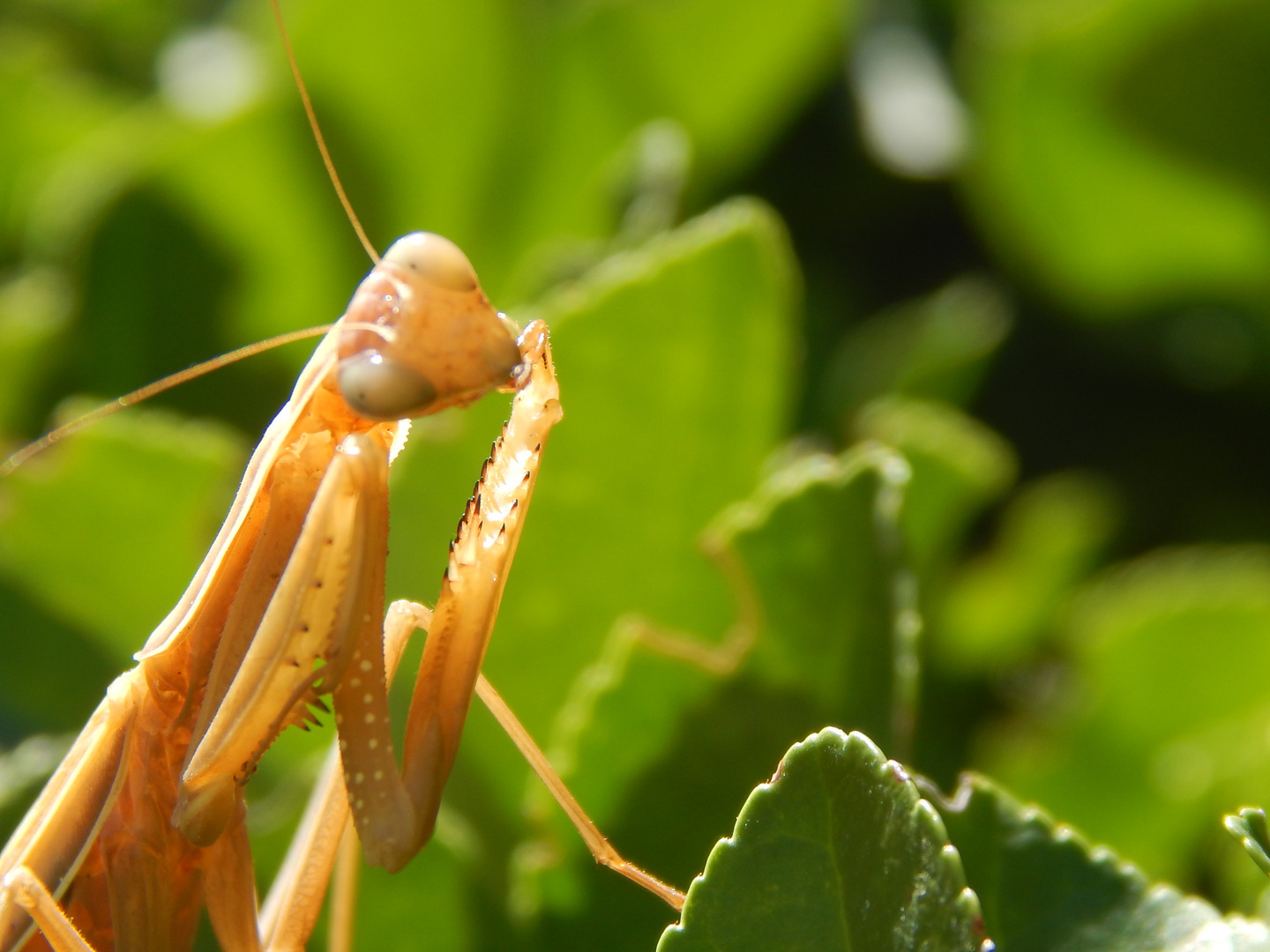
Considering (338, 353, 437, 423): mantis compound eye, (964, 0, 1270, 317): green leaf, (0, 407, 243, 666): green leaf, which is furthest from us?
(964, 0, 1270, 317): green leaf

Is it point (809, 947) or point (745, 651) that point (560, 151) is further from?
point (809, 947)

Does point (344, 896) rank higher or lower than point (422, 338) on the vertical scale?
lower

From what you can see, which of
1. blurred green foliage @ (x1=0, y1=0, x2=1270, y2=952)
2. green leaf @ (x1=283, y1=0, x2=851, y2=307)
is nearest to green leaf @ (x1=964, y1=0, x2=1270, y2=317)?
blurred green foliage @ (x1=0, y1=0, x2=1270, y2=952)

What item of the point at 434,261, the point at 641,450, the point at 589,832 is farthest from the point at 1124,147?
the point at 589,832

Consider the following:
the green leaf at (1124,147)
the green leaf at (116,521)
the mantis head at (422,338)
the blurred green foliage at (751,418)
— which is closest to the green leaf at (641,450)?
the blurred green foliage at (751,418)

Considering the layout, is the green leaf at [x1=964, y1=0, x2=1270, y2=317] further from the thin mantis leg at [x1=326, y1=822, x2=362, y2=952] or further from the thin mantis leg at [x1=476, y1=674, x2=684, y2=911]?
the thin mantis leg at [x1=326, y1=822, x2=362, y2=952]

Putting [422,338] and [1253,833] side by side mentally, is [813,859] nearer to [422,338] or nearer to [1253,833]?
[1253,833]

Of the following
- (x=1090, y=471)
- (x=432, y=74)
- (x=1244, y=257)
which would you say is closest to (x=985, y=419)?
(x=1090, y=471)
